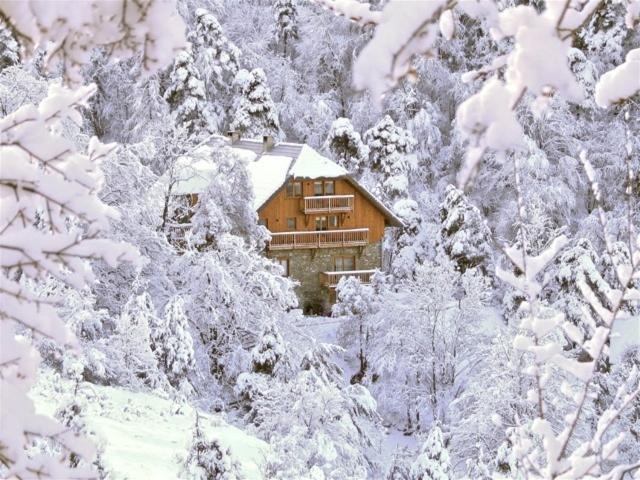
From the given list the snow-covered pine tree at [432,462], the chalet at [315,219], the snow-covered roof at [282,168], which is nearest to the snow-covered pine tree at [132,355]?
the snow-covered pine tree at [432,462]

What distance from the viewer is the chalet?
100 ft

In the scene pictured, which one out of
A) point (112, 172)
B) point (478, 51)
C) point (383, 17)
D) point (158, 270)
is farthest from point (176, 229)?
point (478, 51)

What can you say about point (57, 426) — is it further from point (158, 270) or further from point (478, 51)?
point (478, 51)

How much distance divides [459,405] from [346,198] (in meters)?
10.4

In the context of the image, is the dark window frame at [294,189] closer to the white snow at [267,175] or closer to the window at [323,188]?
the window at [323,188]

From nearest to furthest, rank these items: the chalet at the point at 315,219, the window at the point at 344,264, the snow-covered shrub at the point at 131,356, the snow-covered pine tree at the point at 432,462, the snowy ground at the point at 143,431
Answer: the snowy ground at the point at 143,431
the snow-covered shrub at the point at 131,356
the snow-covered pine tree at the point at 432,462
the chalet at the point at 315,219
the window at the point at 344,264

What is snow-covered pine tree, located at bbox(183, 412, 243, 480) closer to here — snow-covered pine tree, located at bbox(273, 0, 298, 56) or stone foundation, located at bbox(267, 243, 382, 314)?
stone foundation, located at bbox(267, 243, 382, 314)

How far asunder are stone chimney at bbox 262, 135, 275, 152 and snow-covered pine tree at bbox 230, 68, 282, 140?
11.3 ft

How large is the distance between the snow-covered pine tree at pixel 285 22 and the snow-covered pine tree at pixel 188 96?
6826 millimetres

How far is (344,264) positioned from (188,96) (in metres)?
8.67

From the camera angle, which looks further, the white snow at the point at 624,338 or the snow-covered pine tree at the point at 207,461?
the white snow at the point at 624,338

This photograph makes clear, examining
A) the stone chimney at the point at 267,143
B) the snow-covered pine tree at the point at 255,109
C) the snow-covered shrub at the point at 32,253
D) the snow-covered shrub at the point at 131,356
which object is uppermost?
the snow-covered pine tree at the point at 255,109

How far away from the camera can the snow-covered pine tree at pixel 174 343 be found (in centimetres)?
1612

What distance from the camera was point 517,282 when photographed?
8.23 ft
